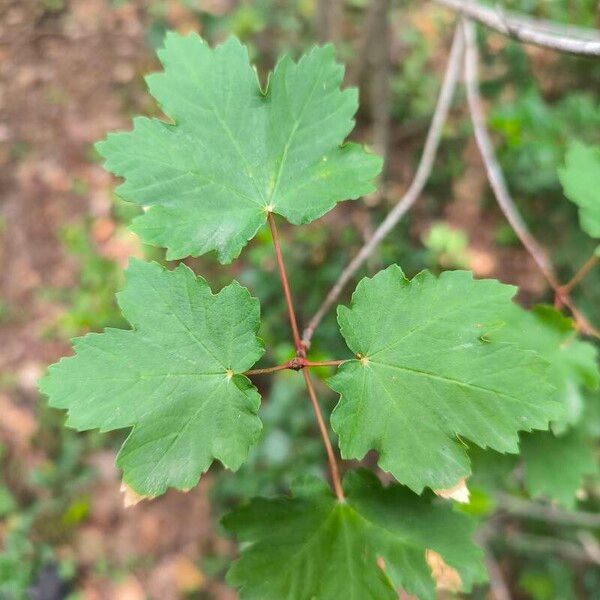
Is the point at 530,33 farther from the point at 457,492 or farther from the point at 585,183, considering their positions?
the point at 457,492

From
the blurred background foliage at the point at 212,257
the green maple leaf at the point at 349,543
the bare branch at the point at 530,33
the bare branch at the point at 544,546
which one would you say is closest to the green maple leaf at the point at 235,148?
the bare branch at the point at 530,33

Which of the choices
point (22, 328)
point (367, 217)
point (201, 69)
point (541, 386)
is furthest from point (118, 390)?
point (22, 328)

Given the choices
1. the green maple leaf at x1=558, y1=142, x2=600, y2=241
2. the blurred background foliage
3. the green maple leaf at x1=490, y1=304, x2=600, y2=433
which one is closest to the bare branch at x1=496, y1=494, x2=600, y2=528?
the blurred background foliage

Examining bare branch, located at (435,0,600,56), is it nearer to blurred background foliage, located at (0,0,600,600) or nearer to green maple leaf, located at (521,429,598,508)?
→ blurred background foliage, located at (0,0,600,600)

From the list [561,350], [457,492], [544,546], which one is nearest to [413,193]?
[561,350]

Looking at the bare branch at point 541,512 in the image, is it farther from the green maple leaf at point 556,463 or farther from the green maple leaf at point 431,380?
the green maple leaf at point 431,380

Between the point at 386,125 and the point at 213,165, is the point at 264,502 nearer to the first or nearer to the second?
the point at 213,165
